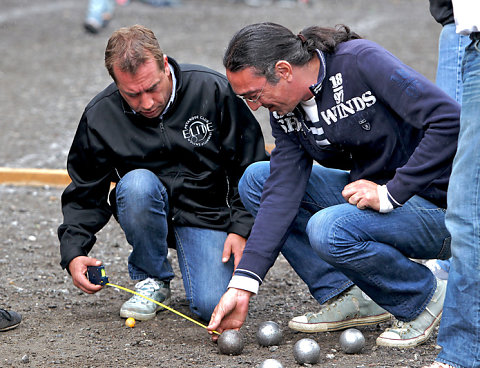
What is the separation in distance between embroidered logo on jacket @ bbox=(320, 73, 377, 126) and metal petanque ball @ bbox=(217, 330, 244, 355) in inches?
45.1

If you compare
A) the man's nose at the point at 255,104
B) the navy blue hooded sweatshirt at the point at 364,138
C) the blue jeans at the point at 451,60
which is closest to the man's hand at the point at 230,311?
the navy blue hooded sweatshirt at the point at 364,138

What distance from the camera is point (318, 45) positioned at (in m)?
3.73

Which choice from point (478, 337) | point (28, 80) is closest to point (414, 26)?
point (28, 80)

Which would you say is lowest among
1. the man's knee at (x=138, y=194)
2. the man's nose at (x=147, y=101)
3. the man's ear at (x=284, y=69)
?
the man's knee at (x=138, y=194)

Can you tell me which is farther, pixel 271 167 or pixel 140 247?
pixel 140 247

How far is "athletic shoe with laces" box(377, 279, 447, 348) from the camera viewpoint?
380 cm

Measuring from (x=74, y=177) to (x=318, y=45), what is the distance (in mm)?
1650

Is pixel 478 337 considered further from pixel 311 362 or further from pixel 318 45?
pixel 318 45

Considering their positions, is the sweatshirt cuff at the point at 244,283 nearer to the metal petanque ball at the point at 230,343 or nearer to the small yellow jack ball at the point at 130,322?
the metal petanque ball at the point at 230,343

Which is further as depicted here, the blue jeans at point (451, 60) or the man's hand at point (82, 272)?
the blue jeans at point (451, 60)

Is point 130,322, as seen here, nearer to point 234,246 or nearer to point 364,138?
point 234,246

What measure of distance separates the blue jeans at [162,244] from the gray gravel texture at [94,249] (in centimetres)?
21

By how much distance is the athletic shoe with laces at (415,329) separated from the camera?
3805mm

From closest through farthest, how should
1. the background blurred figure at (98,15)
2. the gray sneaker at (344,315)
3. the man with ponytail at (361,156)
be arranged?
1. the man with ponytail at (361,156)
2. the gray sneaker at (344,315)
3. the background blurred figure at (98,15)
